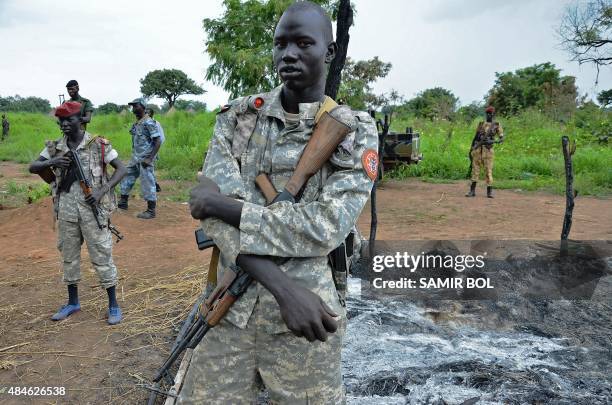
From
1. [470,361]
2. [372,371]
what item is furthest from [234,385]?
[470,361]

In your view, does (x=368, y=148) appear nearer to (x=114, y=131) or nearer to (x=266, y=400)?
(x=266, y=400)

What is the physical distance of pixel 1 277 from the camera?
5.08m

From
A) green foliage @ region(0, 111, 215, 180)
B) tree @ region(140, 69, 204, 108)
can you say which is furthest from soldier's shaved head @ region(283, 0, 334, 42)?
tree @ region(140, 69, 204, 108)

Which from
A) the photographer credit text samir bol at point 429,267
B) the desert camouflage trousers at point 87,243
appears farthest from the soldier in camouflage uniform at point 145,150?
the photographer credit text samir bol at point 429,267

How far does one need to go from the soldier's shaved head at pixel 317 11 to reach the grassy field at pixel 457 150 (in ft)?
35.3

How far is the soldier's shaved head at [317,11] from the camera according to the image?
1481 mm

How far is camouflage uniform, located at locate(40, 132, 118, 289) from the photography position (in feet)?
12.2

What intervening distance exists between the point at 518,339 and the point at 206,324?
273cm

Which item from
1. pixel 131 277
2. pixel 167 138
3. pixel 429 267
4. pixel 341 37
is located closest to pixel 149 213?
pixel 131 277

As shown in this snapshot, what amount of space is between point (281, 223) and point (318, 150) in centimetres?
26

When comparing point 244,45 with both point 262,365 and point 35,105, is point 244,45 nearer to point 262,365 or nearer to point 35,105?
point 262,365

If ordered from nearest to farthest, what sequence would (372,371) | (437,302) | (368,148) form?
(368,148), (372,371), (437,302)

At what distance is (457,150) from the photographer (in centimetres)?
1435

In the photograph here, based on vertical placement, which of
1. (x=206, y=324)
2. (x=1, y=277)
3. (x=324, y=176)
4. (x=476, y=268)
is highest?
(x=324, y=176)
